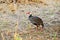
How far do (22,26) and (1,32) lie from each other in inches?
29.0

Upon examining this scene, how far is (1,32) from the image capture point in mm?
6277

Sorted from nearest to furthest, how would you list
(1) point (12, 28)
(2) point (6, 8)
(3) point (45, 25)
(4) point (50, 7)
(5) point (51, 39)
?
(5) point (51, 39)
(1) point (12, 28)
(3) point (45, 25)
(2) point (6, 8)
(4) point (50, 7)

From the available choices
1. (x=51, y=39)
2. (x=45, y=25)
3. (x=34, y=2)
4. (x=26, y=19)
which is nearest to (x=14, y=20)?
(x=26, y=19)

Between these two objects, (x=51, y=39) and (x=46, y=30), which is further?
(x=46, y=30)

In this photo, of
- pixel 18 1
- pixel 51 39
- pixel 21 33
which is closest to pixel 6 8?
pixel 18 1

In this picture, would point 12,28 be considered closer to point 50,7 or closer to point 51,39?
point 51,39

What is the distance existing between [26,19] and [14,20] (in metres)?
0.39

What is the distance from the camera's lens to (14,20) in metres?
7.23

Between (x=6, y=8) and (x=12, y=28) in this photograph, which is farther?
(x=6, y=8)

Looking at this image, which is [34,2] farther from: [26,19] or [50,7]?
[26,19]

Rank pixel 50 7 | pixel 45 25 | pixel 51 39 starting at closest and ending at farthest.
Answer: pixel 51 39 → pixel 45 25 → pixel 50 7

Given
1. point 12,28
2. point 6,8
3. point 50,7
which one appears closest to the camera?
point 12,28

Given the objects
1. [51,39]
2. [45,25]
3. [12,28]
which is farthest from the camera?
[45,25]

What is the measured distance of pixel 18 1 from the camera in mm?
8977
